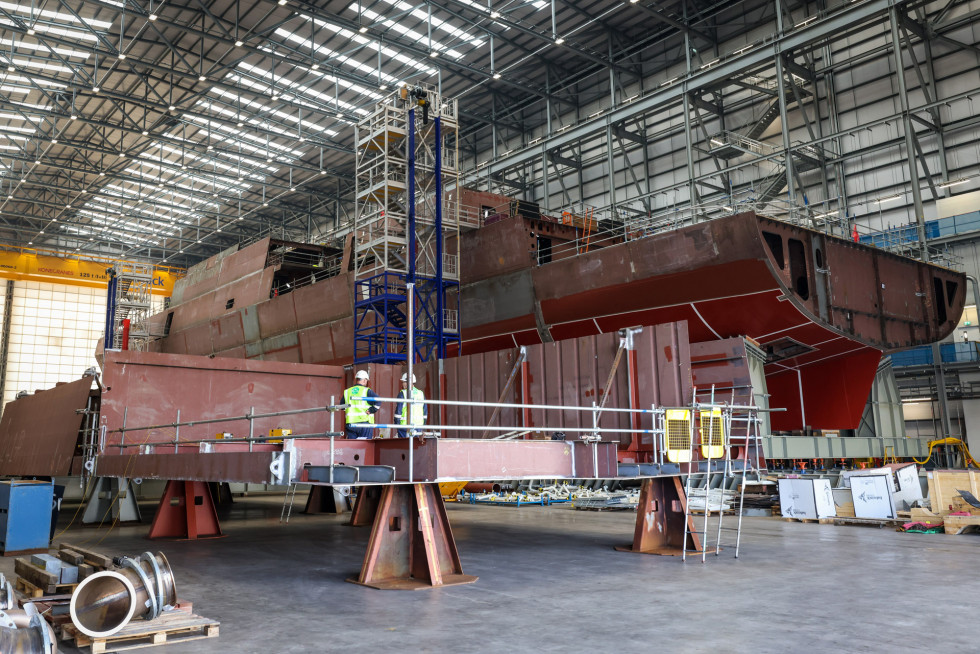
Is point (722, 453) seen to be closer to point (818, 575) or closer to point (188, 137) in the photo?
point (818, 575)

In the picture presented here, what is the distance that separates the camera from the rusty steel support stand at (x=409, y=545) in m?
7.66

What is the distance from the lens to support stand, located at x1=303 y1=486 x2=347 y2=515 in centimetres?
1850

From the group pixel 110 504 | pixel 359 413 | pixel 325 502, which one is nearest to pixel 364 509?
pixel 325 502

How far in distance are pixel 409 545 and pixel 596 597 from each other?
7.24ft

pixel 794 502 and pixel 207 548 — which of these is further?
pixel 794 502

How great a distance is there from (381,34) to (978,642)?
2965cm

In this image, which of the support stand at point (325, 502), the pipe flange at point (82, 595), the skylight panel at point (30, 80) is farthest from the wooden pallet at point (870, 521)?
the skylight panel at point (30, 80)

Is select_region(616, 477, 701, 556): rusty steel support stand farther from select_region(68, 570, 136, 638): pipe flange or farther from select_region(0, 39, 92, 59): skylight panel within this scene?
select_region(0, 39, 92, 59): skylight panel

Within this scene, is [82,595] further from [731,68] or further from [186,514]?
[731,68]

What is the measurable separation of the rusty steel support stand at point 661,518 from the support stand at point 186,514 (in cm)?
748

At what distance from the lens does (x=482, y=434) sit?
44.0 feet

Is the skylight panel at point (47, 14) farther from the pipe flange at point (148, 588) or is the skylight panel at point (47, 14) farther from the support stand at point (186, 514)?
the pipe flange at point (148, 588)

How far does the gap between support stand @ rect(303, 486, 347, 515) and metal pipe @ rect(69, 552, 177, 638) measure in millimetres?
12911

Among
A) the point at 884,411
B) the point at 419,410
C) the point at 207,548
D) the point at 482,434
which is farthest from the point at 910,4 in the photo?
the point at 207,548
